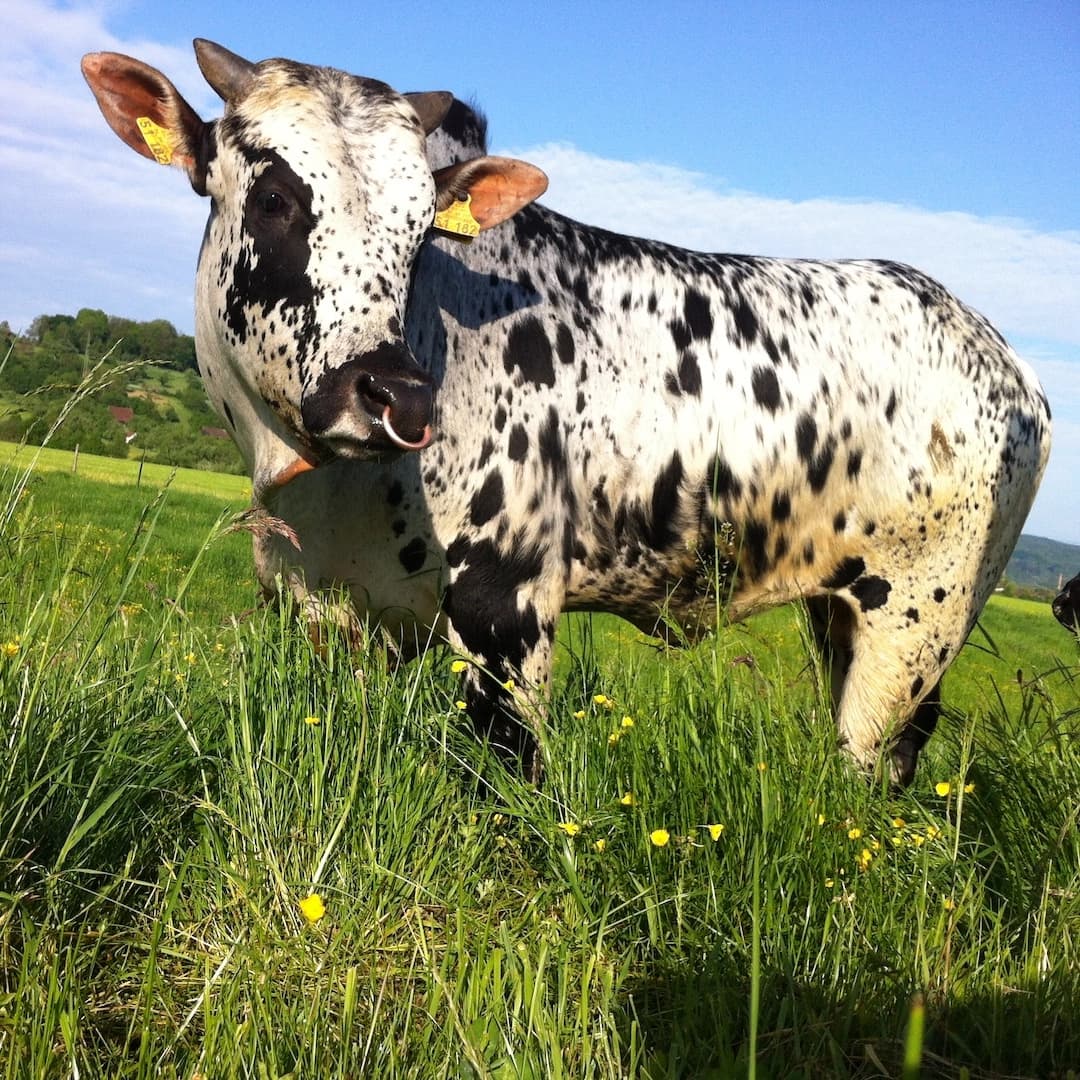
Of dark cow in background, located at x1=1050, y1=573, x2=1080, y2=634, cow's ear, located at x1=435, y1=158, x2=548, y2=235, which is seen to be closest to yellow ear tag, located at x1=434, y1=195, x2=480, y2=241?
cow's ear, located at x1=435, y1=158, x2=548, y2=235

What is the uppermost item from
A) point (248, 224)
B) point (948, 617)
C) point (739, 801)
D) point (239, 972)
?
Result: point (248, 224)

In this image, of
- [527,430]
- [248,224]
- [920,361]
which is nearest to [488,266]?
[527,430]

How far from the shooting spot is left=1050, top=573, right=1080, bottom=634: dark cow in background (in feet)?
15.7

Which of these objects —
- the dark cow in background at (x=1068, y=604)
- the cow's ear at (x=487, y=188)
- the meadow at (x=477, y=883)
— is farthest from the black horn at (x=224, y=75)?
the dark cow in background at (x=1068, y=604)

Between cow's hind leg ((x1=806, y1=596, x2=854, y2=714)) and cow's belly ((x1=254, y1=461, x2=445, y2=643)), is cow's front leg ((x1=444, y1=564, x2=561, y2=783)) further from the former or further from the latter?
cow's hind leg ((x1=806, y1=596, x2=854, y2=714))

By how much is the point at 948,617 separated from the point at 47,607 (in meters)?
3.85

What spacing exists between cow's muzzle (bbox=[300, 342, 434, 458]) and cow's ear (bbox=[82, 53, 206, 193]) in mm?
1147

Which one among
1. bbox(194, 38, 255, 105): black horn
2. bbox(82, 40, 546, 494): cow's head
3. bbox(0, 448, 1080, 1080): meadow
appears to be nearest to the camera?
bbox(0, 448, 1080, 1080): meadow

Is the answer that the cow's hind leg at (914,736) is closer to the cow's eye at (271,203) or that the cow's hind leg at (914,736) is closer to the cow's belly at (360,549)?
the cow's belly at (360,549)

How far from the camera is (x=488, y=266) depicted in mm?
4535

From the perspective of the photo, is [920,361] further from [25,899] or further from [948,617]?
[25,899]

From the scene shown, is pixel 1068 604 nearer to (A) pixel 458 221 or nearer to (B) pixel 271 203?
(A) pixel 458 221

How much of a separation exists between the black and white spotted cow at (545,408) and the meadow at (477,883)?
1.61 feet

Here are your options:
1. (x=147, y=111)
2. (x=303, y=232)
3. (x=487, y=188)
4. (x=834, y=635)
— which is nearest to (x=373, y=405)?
(x=303, y=232)
